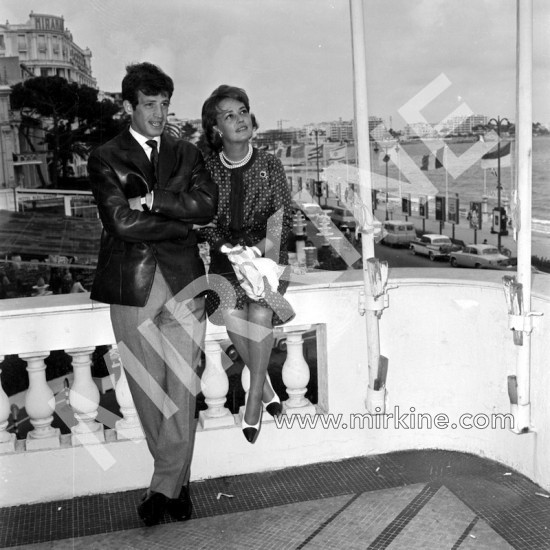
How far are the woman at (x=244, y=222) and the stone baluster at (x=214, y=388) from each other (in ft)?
0.82

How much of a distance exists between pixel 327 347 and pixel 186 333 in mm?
634

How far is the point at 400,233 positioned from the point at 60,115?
22.0ft

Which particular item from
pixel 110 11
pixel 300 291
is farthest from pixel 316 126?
pixel 300 291

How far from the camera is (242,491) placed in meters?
2.31

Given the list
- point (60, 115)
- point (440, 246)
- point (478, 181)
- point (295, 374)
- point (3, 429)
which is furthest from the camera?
point (478, 181)

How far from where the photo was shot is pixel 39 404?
2277mm

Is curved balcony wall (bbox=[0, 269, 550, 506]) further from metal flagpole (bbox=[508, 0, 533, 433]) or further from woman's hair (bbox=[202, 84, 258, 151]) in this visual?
woman's hair (bbox=[202, 84, 258, 151])

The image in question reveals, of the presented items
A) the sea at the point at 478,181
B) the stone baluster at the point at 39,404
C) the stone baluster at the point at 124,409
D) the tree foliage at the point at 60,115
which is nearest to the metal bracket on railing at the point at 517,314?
the sea at the point at 478,181

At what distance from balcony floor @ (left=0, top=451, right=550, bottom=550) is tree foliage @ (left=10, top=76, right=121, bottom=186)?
6593 mm

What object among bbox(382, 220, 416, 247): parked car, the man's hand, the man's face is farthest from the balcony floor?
bbox(382, 220, 416, 247): parked car

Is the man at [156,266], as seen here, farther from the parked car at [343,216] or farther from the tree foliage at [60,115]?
the tree foliage at [60,115]

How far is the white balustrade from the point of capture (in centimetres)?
239

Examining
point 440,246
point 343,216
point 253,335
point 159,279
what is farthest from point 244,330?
point 440,246

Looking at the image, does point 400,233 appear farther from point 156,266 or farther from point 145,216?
point 145,216
